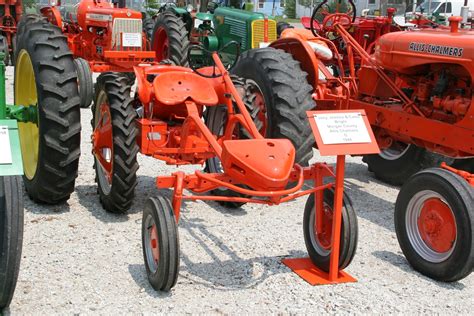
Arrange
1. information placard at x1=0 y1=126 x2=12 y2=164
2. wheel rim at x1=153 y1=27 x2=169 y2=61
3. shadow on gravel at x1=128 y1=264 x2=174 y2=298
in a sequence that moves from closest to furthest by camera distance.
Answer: information placard at x1=0 y1=126 x2=12 y2=164 < shadow on gravel at x1=128 y1=264 x2=174 y2=298 < wheel rim at x1=153 y1=27 x2=169 y2=61

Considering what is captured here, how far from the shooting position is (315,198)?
403cm

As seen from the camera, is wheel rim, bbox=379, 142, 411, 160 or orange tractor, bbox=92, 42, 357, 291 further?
wheel rim, bbox=379, 142, 411, 160

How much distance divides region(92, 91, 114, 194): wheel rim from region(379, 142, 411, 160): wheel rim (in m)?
2.82

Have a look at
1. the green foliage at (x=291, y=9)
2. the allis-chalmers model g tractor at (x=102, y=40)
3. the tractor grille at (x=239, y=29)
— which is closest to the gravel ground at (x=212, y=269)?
the allis-chalmers model g tractor at (x=102, y=40)

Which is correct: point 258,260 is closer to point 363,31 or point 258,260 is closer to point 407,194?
point 407,194

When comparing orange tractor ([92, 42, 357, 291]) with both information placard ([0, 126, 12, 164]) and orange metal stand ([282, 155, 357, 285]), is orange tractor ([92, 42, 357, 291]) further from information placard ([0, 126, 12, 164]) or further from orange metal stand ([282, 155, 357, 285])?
information placard ([0, 126, 12, 164])

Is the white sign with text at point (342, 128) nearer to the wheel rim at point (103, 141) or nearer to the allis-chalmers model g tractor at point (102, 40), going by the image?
the wheel rim at point (103, 141)

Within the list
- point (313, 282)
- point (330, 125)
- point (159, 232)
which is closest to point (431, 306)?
point (313, 282)

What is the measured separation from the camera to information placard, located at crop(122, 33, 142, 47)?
33.1 ft

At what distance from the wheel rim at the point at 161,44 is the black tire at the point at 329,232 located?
742 cm

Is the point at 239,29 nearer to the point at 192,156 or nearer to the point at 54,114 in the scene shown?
the point at 192,156

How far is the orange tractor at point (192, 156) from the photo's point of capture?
3.61 metres

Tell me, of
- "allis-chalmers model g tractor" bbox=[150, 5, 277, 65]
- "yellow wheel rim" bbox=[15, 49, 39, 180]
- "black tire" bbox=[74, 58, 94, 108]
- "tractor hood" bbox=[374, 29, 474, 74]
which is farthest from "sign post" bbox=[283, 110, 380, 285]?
"allis-chalmers model g tractor" bbox=[150, 5, 277, 65]

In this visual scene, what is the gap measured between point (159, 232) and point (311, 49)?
3255mm
